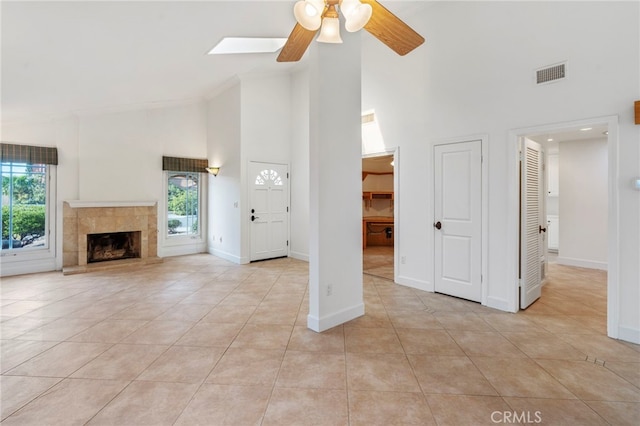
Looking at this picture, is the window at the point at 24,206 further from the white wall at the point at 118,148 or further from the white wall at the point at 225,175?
the white wall at the point at 225,175

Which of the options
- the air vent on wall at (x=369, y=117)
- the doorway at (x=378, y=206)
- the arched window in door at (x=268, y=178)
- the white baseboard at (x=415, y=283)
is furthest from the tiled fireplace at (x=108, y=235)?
the doorway at (x=378, y=206)

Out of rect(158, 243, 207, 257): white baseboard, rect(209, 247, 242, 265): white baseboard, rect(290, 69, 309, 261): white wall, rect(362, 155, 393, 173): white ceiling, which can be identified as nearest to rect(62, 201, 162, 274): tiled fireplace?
rect(158, 243, 207, 257): white baseboard

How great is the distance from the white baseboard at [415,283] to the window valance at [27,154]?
20.8 ft

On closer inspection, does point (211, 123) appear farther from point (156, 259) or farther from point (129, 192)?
point (156, 259)

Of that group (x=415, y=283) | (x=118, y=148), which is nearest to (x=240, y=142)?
(x=118, y=148)

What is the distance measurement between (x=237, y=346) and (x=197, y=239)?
5102mm

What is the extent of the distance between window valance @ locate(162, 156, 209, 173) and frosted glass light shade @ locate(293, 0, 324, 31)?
18.4ft

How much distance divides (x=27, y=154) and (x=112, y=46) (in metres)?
3.40

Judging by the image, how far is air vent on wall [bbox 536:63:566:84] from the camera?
304 centimetres

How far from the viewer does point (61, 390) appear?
6.70 ft

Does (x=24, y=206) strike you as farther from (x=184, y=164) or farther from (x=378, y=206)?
(x=378, y=206)

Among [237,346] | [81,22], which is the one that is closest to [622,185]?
[237,346]

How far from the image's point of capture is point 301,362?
7.89ft

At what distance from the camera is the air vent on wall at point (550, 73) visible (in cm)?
304
